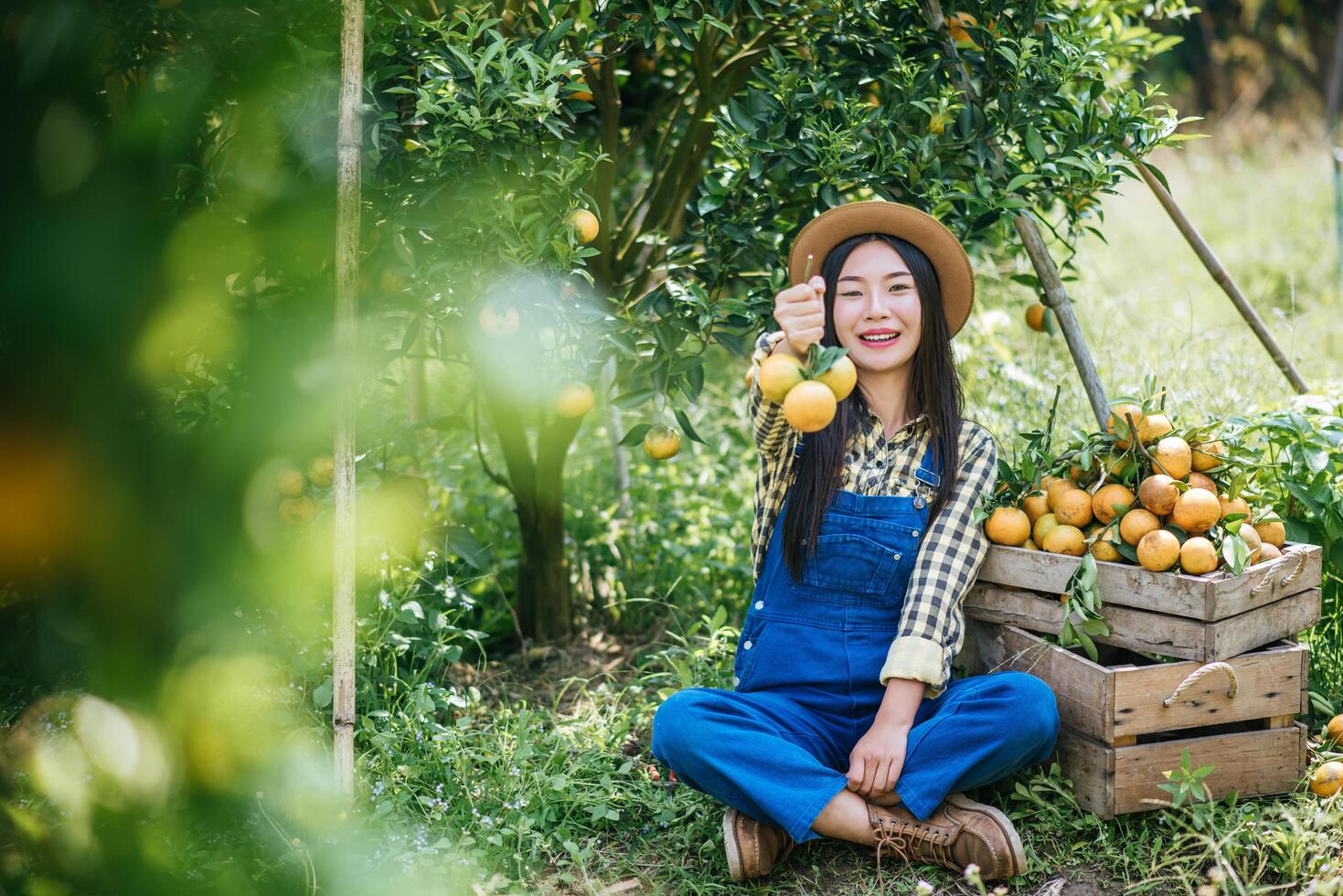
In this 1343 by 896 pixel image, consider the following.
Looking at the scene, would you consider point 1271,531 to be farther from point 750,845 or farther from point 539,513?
point 539,513

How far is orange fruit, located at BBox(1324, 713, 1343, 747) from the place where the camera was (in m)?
2.21

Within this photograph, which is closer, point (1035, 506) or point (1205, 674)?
point (1205, 674)

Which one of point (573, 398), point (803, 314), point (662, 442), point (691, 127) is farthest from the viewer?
point (691, 127)

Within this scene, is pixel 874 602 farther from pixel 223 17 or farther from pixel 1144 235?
pixel 1144 235

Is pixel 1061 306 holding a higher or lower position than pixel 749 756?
higher

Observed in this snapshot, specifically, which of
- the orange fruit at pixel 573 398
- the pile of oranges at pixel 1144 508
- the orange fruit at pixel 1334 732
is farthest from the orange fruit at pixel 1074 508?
the orange fruit at pixel 573 398

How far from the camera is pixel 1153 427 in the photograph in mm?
2215

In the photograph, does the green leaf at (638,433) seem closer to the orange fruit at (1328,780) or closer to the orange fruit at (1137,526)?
the orange fruit at (1137,526)

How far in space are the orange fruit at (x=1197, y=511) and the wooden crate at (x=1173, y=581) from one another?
0.10m

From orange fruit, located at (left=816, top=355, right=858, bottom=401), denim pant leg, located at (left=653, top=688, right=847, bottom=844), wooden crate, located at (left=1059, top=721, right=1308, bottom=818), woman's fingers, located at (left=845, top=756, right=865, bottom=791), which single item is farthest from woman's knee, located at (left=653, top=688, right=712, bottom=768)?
wooden crate, located at (left=1059, top=721, right=1308, bottom=818)

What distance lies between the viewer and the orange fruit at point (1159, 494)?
6.89 feet

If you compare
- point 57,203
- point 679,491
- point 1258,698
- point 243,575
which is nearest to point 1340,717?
point 1258,698

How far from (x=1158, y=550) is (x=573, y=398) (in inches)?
48.4

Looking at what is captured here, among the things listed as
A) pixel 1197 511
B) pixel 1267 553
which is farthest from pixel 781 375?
pixel 1267 553
